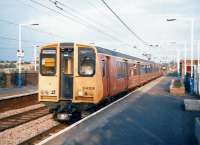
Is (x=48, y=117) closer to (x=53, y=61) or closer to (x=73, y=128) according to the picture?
(x=53, y=61)

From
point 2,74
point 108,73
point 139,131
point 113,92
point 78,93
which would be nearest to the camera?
point 139,131

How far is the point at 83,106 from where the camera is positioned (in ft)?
46.5

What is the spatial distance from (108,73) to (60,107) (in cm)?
370

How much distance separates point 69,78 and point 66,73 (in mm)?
291

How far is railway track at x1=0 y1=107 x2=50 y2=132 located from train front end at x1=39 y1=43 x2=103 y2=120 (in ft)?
4.17

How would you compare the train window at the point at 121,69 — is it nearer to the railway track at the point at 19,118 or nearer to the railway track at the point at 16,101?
the railway track at the point at 19,118

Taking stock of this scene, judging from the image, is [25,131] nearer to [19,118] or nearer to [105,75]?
[19,118]

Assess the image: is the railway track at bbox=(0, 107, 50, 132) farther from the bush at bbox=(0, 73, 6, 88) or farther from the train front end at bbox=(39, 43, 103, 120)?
the bush at bbox=(0, 73, 6, 88)

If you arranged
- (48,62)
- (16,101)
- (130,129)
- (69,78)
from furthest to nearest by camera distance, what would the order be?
(16,101) → (48,62) → (69,78) → (130,129)

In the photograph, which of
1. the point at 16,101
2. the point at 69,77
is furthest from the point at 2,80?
the point at 69,77

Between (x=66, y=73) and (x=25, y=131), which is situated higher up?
(x=66, y=73)

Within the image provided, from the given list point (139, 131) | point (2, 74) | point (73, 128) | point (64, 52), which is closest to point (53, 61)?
point (64, 52)

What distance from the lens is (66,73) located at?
47.9 feet

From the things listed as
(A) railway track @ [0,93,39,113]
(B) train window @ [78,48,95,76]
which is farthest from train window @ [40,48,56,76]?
(A) railway track @ [0,93,39,113]
